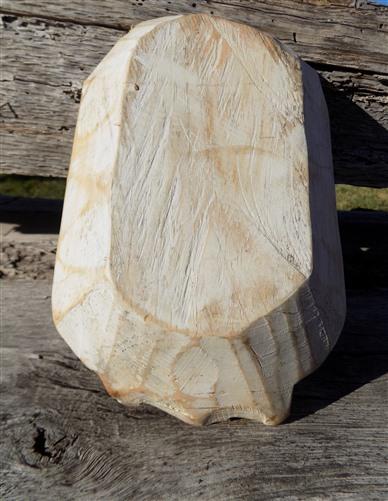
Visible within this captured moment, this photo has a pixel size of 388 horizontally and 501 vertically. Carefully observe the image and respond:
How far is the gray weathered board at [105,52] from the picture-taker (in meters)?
1.71

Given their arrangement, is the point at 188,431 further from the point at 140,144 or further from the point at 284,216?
the point at 140,144

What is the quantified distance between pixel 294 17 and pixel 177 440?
128 cm

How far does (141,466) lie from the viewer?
131 centimetres

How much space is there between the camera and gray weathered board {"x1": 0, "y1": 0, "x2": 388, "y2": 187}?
67.2 inches

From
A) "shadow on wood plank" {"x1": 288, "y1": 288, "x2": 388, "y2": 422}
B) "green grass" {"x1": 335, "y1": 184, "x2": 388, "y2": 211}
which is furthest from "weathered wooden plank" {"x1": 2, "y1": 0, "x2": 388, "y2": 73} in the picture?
"green grass" {"x1": 335, "y1": 184, "x2": 388, "y2": 211}

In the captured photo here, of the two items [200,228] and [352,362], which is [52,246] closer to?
[200,228]

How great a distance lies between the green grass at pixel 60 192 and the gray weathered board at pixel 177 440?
197 cm

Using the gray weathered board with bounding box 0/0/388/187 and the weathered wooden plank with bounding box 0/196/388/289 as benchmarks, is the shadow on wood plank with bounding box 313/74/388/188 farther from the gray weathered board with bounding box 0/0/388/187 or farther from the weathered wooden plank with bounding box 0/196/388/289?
the weathered wooden plank with bounding box 0/196/388/289

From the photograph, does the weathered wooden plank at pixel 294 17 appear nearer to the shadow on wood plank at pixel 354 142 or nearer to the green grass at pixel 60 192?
the shadow on wood plank at pixel 354 142

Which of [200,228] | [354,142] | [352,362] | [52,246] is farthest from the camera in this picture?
[52,246]

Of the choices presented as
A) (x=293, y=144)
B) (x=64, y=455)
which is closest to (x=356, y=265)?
(x=293, y=144)

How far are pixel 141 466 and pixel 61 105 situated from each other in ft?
3.71

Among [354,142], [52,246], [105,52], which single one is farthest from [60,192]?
[354,142]

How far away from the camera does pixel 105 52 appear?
1740 millimetres
